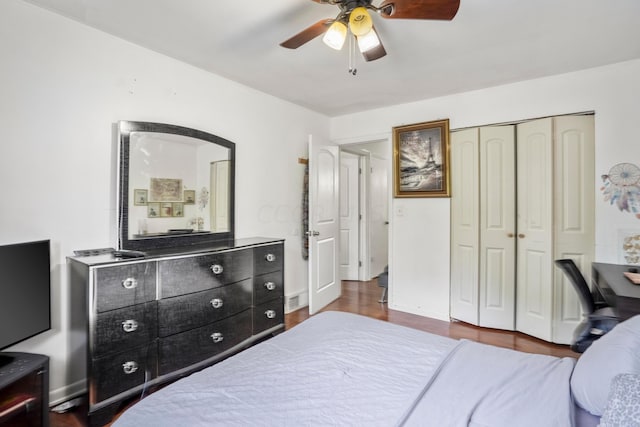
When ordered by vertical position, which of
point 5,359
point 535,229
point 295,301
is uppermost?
point 535,229

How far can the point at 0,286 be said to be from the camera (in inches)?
62.1

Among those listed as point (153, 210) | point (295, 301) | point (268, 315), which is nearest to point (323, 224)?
point (295, 301)

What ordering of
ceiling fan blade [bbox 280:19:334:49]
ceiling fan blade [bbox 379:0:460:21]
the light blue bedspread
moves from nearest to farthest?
the light blue bedspread < ceiling fan blade [bbox 379:0:460:21] < ceiling fan blade [bbox 280:19:334:49]

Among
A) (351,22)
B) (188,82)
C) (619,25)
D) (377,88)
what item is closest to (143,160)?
(188,82)

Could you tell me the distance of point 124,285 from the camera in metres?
1.87

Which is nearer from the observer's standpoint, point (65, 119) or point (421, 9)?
point (421, 9)

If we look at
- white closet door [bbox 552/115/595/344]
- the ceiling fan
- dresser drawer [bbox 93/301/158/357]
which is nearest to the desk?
white closet door [bbox 552/115/595/344]

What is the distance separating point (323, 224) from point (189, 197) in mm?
1616

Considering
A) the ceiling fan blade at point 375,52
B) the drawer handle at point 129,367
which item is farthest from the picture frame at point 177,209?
the ceiling fan blade at point 375,52

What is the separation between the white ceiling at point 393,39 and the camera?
74.8 inches

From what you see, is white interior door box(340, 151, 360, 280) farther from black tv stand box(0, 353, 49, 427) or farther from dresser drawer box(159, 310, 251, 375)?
black tv stand box(0, 353, 49, 427)

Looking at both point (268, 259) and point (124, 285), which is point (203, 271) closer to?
point (124, 285)

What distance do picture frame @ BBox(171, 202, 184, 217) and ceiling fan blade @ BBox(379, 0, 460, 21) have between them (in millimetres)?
2005

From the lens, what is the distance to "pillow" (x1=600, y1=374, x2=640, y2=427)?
754mm
